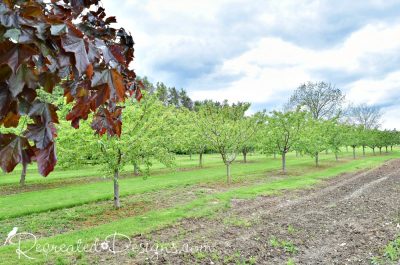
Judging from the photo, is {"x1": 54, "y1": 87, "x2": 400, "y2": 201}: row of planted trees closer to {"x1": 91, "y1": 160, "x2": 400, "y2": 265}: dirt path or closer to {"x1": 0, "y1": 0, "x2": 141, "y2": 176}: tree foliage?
{"x1": 91, "y1": 160, "x2": 400, "y2": 265}: dirt path

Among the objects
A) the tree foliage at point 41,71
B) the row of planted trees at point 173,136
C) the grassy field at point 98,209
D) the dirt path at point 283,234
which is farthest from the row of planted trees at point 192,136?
the tree foliage at point 41,71

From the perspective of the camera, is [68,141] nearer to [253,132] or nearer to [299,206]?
[299,206]

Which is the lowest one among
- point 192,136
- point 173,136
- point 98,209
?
point 98,209

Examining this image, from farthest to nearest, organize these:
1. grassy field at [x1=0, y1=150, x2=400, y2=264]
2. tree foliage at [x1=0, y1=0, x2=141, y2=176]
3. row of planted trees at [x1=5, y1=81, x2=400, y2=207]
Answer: row of planted trees at [x1=5, y1=81, x2=400, y2=207], grassy field at [x1=0, y1=150, x2=400, y2=264], tree foliage at [x1=0, y1=0, x2=141, y2=176]

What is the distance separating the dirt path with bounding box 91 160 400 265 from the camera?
21.4 ft

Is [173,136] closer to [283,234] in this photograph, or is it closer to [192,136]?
[192,136]

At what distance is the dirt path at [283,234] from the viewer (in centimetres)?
652

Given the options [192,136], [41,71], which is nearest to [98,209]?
[41,71]

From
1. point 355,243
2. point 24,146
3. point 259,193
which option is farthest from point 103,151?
point 24,146

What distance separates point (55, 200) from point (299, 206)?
9.65m

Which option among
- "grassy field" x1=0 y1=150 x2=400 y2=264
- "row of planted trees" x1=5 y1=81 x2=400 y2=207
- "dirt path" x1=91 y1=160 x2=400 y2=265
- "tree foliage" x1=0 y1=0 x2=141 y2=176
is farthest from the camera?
"row of planted trees" x1=5 y1=81 x2=400 y2=207

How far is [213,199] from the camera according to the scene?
1291 centimetres

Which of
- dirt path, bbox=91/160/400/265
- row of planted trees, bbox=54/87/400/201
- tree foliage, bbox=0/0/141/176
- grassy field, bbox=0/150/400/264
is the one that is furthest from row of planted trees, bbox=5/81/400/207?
dirt path, bbox=91/160/400/265

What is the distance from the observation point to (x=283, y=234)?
8.09 meters
